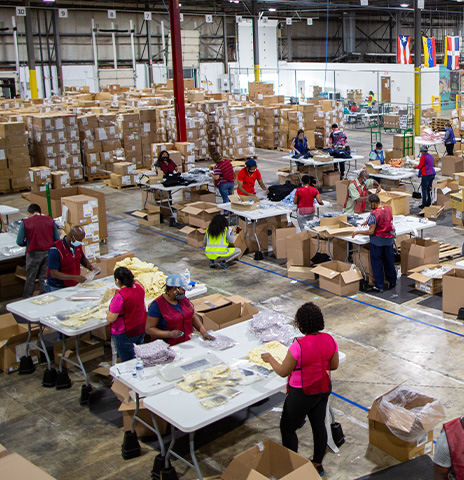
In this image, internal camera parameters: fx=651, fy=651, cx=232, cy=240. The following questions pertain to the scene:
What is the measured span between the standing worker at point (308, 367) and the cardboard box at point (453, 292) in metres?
4.01

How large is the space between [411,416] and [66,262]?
4045 mm

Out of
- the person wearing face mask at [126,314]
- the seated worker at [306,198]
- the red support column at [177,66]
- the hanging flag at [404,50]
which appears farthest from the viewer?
the hanging flag at [404,50]

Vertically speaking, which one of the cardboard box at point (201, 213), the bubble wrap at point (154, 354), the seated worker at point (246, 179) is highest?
the seated worker at point (246, 179)

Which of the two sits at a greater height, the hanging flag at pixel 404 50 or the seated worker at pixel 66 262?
the hanging flag at pixel 404 50

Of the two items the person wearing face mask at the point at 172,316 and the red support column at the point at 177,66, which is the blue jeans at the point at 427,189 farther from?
the person wearing face mask at the point at 172,316

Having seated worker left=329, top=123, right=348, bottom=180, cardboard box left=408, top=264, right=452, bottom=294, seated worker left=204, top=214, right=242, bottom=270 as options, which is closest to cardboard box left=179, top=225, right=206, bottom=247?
seated worker left=204, top=214, right=242, bottom=270

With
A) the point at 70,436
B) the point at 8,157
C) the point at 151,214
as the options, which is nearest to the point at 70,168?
the point at 8,157

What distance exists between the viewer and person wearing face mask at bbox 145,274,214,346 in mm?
5617

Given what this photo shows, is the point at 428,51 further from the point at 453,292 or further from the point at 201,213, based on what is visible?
the point at 453,292

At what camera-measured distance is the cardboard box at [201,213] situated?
11.6 metres

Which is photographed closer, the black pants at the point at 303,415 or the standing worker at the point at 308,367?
the standing worker at the point at 308,367

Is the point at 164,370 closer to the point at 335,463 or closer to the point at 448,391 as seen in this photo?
the point at 335,463

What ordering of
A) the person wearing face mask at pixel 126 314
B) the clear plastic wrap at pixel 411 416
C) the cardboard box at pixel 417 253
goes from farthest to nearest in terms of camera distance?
the cardboard box at pixel 417 253, the person wearing face mask at pixel 126 314, the clear plastic wrap at pixel 411 416

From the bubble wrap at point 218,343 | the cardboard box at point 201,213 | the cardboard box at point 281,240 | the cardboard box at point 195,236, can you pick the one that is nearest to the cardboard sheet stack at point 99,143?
the cardboard box at point 201,213
